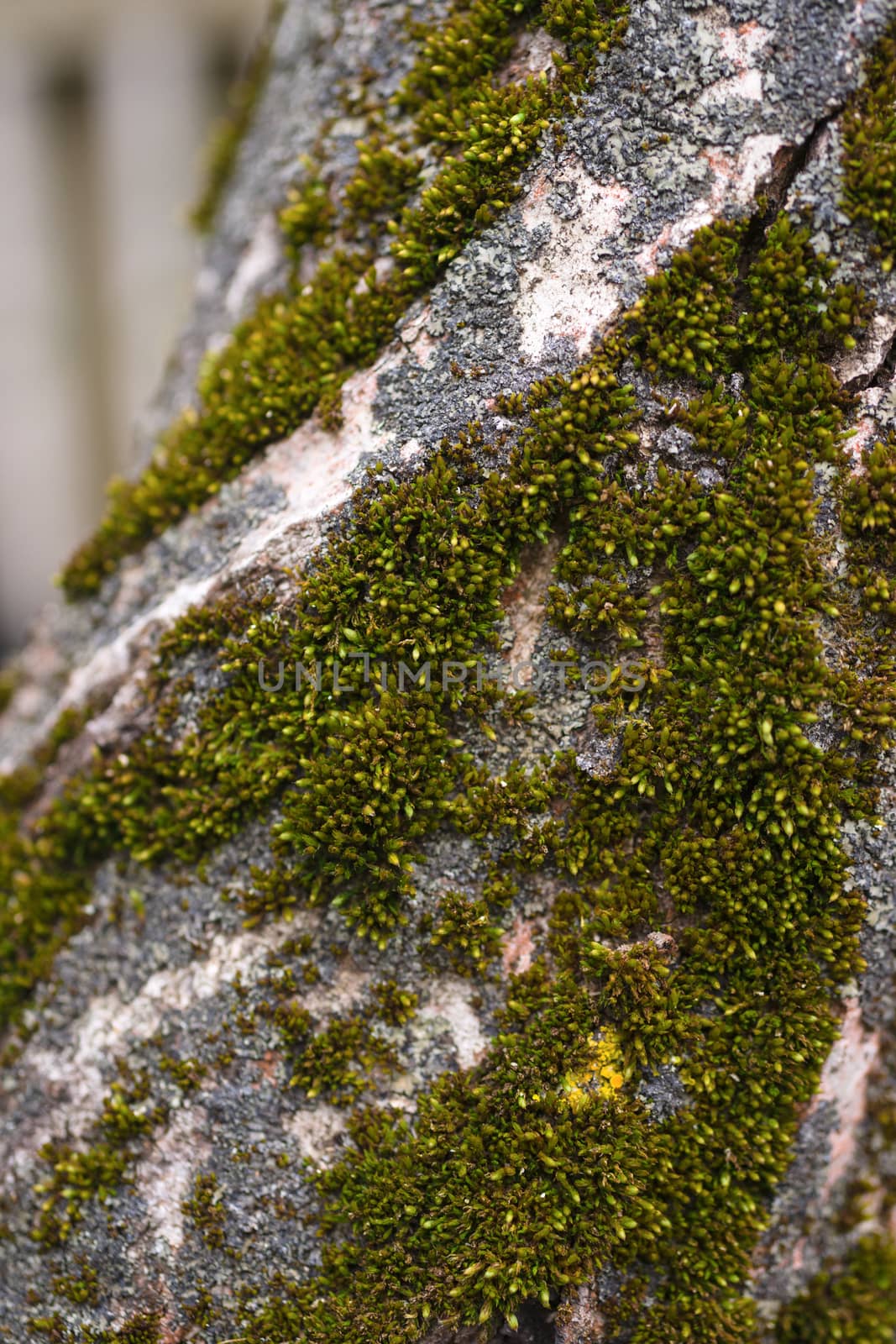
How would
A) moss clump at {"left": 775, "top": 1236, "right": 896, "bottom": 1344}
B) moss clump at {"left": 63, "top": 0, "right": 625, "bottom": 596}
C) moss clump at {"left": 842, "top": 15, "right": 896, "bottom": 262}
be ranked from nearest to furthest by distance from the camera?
1. moss clump at {"left": 842, "top": 15, "right": 896, "bottom": 262}
2. moss clump at {"left": 63, "top": 0, "right": 625, "bottom": 596}
3. moss clump at {"left": 775, "top": 1236, "right": 896, "bottom": 1344}

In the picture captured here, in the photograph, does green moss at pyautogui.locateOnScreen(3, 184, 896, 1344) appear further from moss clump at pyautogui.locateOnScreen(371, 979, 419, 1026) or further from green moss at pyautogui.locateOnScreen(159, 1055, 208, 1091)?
green moss at pyautogui.locateOnScreen(159, 1055, 208, 1091)

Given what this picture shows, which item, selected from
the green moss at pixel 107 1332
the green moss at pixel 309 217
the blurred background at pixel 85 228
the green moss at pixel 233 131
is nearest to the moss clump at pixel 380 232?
the green moss at pixel 309 217

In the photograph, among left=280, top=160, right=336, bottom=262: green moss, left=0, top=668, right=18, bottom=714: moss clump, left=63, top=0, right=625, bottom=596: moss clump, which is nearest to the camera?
left=63, top=0, right=625, bottom=596: moss clump

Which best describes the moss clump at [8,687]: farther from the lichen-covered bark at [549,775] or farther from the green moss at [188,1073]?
the green moss at [188,1073]

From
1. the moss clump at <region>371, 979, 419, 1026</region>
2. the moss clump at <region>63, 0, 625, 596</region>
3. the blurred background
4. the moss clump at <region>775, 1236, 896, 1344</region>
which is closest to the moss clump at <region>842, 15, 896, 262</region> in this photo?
the moss clump at <region>63, 0, 625, 596</region>

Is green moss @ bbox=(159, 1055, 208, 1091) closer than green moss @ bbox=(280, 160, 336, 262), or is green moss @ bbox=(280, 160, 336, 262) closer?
green moss @ bbox=(159, 1055, 208, 1091)

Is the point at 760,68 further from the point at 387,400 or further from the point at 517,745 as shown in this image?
the point at 517,745
